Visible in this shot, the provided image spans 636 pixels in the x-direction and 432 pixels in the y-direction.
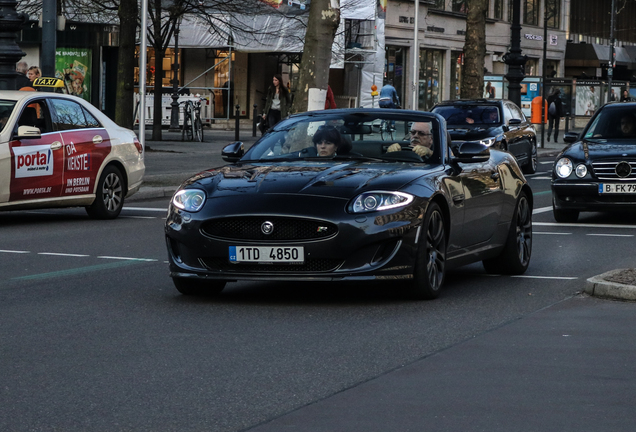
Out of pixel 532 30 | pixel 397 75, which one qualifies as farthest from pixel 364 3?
pixel 532 30

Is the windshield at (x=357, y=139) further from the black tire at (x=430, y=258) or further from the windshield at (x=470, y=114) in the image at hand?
the windshield at (x=470, y=114)

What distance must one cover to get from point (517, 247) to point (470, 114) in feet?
45.4

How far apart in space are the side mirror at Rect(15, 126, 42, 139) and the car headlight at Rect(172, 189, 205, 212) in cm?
623

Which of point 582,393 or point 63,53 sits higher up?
point 63,53

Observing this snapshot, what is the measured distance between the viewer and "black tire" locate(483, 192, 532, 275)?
1042 centimetres

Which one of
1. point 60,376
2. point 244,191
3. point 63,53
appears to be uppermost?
point 63,53

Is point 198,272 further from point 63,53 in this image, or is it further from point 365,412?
point 63,53

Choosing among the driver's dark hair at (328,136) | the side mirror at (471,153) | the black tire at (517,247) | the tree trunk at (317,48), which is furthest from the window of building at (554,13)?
the driver's dark hair at (328,136)

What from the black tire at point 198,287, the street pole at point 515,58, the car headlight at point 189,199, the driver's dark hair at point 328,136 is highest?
the street pole at point 515,58

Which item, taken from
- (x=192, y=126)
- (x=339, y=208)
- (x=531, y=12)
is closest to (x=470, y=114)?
(x=192, y=126)

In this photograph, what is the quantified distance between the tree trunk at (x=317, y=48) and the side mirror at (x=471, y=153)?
15043mm

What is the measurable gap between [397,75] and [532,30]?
1616cm

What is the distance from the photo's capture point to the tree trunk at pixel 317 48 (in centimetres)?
A: 2469

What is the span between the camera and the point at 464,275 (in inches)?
417
